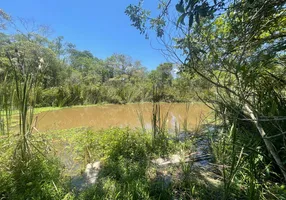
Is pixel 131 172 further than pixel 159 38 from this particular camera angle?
Yes

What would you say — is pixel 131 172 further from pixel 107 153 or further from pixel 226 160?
pixel 226 160

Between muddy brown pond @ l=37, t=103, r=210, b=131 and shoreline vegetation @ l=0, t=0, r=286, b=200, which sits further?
muddy brown pond @ l=37, t=103, r=210, b=131

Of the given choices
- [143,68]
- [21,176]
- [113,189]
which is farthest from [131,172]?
[143,68]

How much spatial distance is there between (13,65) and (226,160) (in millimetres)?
2633

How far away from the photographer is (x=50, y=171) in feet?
5.75

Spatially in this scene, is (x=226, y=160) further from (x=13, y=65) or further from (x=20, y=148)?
(x=13, y=65)

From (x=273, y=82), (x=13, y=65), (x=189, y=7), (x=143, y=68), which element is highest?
(x=143, y=68)

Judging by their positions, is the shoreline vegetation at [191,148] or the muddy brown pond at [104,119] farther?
the muddy brown pond at [104,119]

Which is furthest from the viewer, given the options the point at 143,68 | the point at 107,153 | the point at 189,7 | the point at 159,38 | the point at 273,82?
the point at 143,68

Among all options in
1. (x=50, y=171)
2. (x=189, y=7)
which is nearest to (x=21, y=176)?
(x=50, y=171)

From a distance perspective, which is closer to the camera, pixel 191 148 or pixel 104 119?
pixel 191 148

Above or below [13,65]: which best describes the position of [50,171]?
below

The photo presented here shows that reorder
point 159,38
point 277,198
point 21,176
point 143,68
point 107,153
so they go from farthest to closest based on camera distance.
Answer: point 143,68
point 107,153
point 159,38
point 21,176
point 277,198

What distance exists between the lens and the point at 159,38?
1740mm
